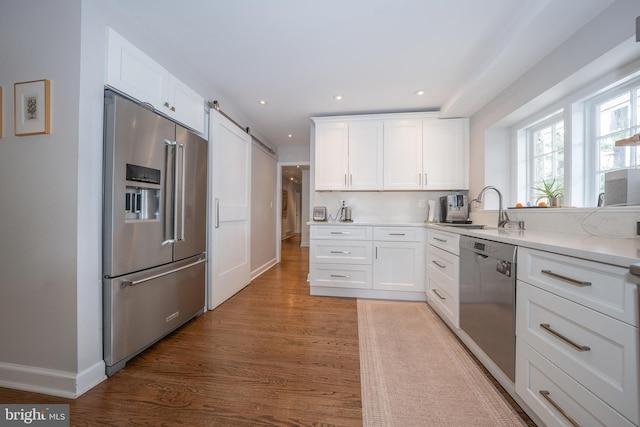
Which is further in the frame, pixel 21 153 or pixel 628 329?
pixel 21 153

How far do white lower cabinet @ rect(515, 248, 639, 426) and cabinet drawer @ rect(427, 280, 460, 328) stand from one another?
0.74 metres

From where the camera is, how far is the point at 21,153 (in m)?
1.39

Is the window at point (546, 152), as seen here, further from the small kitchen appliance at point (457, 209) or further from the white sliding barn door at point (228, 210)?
the white sliding barn door at point (228, 210)

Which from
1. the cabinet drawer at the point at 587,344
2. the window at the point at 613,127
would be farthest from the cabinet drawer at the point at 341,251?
the window at the point at 613,127

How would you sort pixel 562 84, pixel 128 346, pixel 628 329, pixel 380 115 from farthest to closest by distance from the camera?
1. pixel 380 115
2. pixel 562 84
3. pixel 128 346
4. pixel 628 329

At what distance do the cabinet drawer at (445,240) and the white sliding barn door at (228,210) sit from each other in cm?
236

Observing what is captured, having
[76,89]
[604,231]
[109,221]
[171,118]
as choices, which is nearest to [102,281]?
[109,221]

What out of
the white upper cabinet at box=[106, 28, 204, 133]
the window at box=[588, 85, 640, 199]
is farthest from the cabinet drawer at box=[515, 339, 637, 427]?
the white upper cabinet at box=[106, 28, 204, 133]

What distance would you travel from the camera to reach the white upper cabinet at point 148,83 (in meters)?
1.51

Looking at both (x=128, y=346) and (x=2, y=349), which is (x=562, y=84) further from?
(x=2, y=349)

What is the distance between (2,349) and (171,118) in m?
1.86

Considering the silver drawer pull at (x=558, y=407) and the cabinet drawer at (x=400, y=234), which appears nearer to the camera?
the silver drawer pull at (x=558, y=407)

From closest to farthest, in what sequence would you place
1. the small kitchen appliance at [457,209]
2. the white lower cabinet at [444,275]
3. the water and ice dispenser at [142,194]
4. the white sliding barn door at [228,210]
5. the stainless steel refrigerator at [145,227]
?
the stainless steel refrigerator at [145,227] < the water and ice dispenser at [142,194] < the white lower cabinet at [444,275] < the white sliding barn door at [228,210] < the small kitchen appliance at [457,209]

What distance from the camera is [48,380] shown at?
136 cm
